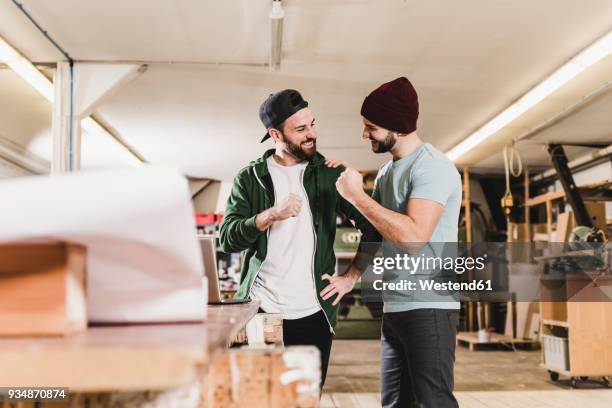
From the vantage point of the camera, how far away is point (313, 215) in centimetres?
219

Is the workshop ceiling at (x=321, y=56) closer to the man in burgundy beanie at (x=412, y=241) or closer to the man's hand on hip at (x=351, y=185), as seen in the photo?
the man in burgundy beanie at (x=412, y=241)

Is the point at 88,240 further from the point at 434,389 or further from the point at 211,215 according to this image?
the point at 211,215

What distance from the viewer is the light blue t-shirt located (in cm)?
184

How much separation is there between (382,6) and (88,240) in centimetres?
385

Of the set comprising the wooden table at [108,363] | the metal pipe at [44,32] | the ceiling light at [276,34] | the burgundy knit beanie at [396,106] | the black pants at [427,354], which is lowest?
the black pants at [427,354]

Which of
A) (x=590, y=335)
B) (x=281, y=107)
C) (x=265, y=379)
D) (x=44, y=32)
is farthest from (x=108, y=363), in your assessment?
(x=590, y=335)

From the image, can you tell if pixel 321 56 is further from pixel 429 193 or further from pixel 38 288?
pixel 38 288

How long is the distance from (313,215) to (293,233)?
4.0 inches

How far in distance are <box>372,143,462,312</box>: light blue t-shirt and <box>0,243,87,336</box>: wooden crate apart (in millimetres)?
Answer: 1293

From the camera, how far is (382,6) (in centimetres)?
417

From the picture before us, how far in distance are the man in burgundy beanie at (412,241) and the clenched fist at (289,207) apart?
0.14m

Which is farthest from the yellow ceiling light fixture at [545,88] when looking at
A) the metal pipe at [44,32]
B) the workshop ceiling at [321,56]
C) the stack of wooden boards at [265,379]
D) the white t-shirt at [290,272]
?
the stack of wooden boards at [265,379]

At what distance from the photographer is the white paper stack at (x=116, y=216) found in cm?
62

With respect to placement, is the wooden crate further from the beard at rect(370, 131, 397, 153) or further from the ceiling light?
the ceiling light
